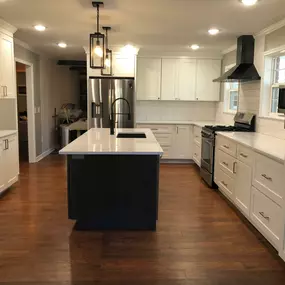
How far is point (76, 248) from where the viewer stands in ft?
9.18

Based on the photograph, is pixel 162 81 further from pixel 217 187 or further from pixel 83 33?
pixel 217 187

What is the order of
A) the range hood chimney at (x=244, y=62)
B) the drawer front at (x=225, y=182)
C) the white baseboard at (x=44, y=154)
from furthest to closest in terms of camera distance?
the white baseboard at (x=44, y=154), the range hood chimney at (x=244, y=62), the drawer front at (x=225, y=182)

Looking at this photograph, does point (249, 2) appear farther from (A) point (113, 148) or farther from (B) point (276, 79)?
(A) point (113, 148)

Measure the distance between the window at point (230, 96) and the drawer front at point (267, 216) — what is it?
10.6ft

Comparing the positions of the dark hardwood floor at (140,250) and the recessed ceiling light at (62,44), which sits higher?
the recessed ceiling light at (62,44)

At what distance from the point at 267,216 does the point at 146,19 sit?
2724 millimetres

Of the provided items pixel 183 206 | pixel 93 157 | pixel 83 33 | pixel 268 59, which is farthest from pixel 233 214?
pixel 83 33

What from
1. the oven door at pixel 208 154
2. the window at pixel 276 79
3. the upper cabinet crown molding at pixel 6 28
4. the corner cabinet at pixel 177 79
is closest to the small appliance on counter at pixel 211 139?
the oven door at pixel 208 154

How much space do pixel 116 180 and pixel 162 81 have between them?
400 cm

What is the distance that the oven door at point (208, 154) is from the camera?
475 cm

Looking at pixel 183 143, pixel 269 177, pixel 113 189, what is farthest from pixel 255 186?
pixel 183 143

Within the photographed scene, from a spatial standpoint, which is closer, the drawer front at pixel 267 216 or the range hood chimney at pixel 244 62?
the drawer front at pixel 267 216

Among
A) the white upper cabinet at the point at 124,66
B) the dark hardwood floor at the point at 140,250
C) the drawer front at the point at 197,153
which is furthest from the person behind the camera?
the white upper cabinet at the point at 124,66

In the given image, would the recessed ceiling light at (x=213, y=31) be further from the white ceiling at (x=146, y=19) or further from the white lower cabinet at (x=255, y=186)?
the white lower cabinet at (x=255, y=186)
